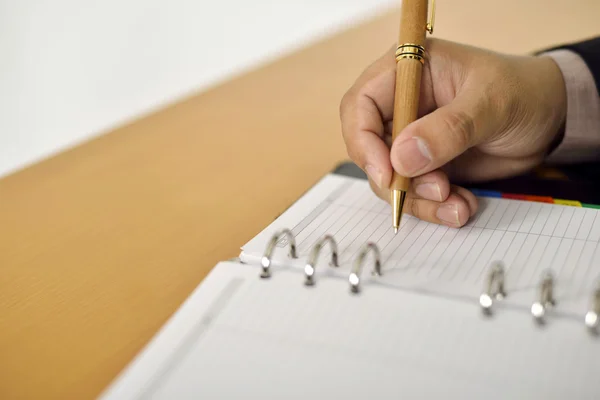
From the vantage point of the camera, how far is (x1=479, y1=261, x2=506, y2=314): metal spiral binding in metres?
0.41

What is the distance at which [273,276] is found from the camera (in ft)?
1.49

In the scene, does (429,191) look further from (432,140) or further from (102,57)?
(102,57)

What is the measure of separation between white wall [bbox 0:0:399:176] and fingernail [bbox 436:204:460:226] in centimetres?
66

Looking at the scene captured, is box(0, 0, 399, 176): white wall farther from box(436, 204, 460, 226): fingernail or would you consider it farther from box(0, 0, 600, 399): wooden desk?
box(436, 204, 460, 226): fingernail

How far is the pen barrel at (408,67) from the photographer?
559 mm

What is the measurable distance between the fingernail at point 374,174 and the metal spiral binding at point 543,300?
196 millimetres

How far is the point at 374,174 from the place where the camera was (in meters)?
0.57

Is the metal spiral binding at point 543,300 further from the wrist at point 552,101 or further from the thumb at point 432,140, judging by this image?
the wrist at point 552,101

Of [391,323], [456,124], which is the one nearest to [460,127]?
[456,124]

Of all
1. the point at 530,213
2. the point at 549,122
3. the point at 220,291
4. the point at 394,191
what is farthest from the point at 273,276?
the point at 549,122

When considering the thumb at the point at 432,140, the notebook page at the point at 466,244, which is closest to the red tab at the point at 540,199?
the notebook page at the point at 466,244

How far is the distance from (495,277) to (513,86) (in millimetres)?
260

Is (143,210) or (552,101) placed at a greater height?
(552,101)

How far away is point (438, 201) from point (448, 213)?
20 mm
